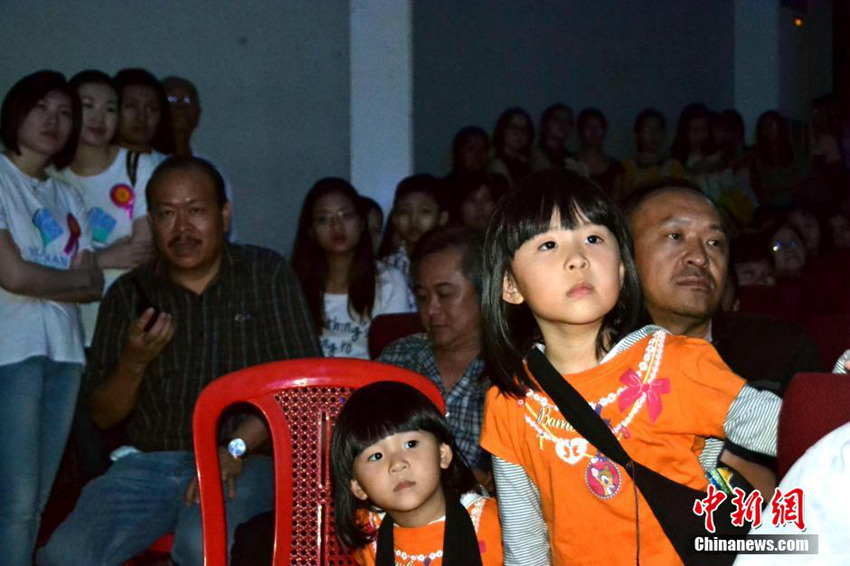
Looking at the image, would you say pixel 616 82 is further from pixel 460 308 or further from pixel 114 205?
pixel 460 308

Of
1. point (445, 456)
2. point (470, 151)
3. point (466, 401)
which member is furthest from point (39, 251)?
point (470, 151)

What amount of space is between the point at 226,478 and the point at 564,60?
6.51 metres

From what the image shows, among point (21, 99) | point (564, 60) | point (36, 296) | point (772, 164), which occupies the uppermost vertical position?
point (564, 60)

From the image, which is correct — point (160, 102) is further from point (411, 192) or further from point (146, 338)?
point (146, 338)

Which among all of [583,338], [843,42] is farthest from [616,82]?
[583,338]

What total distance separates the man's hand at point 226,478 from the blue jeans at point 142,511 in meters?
0.02

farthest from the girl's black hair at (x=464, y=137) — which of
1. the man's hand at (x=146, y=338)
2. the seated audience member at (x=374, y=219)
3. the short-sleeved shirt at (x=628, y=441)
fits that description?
the short-sleeved shirt at (x=628, y=441)

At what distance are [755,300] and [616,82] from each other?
5394 millimetres

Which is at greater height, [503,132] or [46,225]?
[503,132]

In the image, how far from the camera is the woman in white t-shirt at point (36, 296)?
330 centimetres

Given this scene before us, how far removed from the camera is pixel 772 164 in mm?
8133

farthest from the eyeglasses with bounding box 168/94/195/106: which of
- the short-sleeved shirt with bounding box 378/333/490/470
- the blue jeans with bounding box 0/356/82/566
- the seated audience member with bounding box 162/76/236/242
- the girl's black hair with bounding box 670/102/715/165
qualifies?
the girl's black hair with bounding box 670/102/715/165

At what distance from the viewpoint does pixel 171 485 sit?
3.08m

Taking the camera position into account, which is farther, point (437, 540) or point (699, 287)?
point (699, 287)
